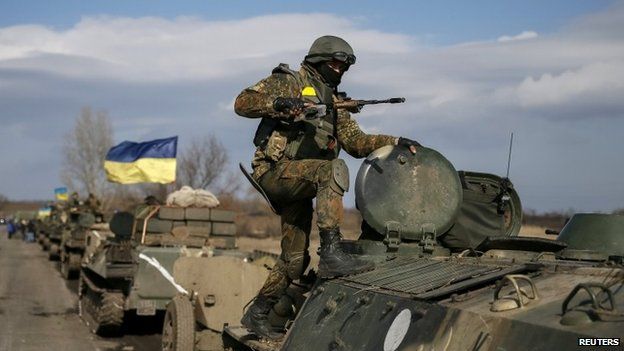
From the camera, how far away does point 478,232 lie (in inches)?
258

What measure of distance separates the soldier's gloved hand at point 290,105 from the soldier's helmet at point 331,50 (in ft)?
1.63

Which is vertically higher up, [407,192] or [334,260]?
[407,192]

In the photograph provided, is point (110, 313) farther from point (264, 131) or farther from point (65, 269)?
point (65, 269)

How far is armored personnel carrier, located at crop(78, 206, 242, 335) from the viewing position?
552 inches

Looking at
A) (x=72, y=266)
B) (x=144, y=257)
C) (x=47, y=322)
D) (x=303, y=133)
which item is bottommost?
(x=72, y=266)

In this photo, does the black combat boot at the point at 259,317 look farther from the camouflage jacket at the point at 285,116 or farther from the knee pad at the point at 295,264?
the camouflage jacket at the point at 285,116

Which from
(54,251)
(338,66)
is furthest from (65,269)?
(338,66)

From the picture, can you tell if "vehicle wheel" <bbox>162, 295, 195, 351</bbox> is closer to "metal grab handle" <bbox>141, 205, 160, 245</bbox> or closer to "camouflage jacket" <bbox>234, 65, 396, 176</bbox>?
"camouflage jacket" <bbox>234, 65, 396, 176</bbox>

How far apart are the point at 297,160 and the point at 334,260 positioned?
748mm

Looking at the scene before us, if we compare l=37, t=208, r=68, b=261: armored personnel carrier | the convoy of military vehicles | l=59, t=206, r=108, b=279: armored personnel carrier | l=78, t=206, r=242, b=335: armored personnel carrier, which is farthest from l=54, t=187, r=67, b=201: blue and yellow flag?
the convoy of military vehicles

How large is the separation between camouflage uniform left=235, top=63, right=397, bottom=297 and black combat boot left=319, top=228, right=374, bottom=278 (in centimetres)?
7

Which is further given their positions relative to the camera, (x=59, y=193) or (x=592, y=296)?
(x=59, y=193)

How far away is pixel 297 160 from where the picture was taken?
601 cm

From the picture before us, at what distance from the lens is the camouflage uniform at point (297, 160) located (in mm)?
5664
